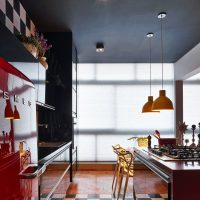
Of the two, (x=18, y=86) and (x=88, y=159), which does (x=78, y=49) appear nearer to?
(x=88, y=159)

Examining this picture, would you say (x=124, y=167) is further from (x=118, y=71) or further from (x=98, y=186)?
(x=118, y=71)

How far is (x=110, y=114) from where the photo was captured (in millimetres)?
7551

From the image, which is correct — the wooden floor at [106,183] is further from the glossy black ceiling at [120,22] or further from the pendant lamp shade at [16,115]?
the glossy black ceiling at [120,22]

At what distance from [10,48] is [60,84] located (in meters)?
3.33

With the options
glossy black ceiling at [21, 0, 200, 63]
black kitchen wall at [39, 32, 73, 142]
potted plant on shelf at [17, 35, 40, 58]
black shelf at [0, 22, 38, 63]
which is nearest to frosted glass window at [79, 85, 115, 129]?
glossy black ceiling at [21, 0, 200, 63]

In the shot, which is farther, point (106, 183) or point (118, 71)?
point (118, 71)

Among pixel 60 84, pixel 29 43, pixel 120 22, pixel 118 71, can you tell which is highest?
pixel 120 22

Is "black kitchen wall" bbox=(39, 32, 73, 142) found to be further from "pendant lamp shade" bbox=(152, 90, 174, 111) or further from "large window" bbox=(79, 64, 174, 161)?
"large window" bbox=(79, 64, 174, 161)

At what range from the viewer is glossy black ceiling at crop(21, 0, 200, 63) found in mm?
3852

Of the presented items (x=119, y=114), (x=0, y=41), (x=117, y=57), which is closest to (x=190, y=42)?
(x=117, y=57)

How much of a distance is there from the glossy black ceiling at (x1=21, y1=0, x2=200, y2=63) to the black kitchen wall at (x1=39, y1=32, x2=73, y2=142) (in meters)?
0.23

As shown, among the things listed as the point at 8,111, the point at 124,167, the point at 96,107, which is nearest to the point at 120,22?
the point at 124,167

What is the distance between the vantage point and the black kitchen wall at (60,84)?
197 inches

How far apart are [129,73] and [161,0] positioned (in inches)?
157
